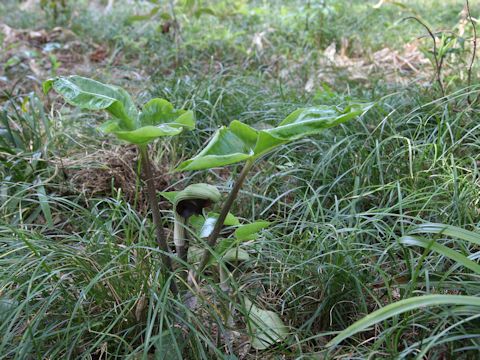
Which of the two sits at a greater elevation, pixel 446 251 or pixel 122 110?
pixel 122 110

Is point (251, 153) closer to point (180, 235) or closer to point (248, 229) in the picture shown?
point (248, 229)

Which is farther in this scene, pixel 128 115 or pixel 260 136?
pixel 128 115

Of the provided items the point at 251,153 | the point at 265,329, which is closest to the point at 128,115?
the point at 251,153

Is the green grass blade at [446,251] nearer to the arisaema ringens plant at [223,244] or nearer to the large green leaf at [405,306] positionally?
the large green leaf at [405,306]

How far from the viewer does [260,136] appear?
3.84 ft

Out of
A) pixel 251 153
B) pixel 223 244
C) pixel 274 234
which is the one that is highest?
pixel 251 153

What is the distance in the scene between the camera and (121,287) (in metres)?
1.39

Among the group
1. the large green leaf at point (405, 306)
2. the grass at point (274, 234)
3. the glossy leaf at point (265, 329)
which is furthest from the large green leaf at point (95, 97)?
the large green leaf at point (405, 306)

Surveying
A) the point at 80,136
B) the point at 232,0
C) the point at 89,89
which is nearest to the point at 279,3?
the point at 232,0

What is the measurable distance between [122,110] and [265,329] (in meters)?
0.67

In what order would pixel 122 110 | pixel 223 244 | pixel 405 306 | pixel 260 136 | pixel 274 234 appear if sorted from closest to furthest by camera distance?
pixel 405 306 → pixel 260 136 → pixel 122 110 → pixel 223 244 → pixel 274 234

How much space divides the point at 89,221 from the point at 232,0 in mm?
4380

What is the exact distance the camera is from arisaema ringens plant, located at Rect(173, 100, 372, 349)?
116 centimetres

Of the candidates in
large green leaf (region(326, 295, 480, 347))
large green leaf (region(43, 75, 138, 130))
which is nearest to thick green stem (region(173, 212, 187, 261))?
large green leaf (region(43, 75, 138, 130))
